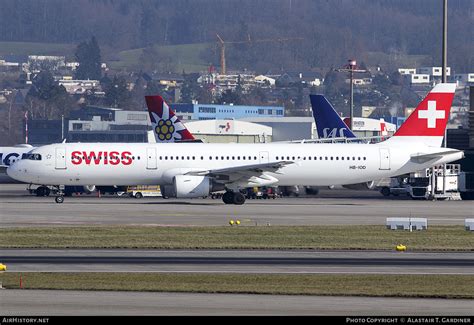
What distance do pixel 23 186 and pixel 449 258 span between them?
208 ft

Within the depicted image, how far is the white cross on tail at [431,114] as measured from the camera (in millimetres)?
71750

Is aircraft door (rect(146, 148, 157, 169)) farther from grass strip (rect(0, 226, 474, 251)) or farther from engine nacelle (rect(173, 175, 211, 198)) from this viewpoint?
grass strip (rect(0, 226, 474, 251))

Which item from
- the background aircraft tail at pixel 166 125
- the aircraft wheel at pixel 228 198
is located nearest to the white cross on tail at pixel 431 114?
the aircraft wheel at pixel 228 198

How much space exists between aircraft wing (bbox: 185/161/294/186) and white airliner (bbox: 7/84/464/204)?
0.11 feet

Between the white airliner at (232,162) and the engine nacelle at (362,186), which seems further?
the engine nacelle at (362,186)

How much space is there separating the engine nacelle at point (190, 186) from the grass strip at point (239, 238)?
58.2 ft

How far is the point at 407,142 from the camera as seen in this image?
7081cm

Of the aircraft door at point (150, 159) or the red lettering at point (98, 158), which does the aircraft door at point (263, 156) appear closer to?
the aircraft door at point (150, 159)

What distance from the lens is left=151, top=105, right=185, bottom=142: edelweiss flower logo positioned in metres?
87.9

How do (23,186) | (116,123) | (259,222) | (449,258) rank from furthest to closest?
(116,123) → (23,186) → (259,222) → (449,258)

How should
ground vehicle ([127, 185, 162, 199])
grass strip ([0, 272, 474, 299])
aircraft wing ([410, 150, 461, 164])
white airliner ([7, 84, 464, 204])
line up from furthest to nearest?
1. ground vehicle ([127, 185, 162, 199])
2. aircraft wing ([410, 150, 461, 164])
3. white airliner ([7, 84, 464, 204])
4. grass strip ([0, 272, 474, 299])

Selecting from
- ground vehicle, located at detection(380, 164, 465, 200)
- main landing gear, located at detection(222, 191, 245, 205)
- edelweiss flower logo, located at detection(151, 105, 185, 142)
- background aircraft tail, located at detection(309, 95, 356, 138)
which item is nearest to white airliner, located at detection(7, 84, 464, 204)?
main landing gear, located at detection(222, 191, 245, 205)
